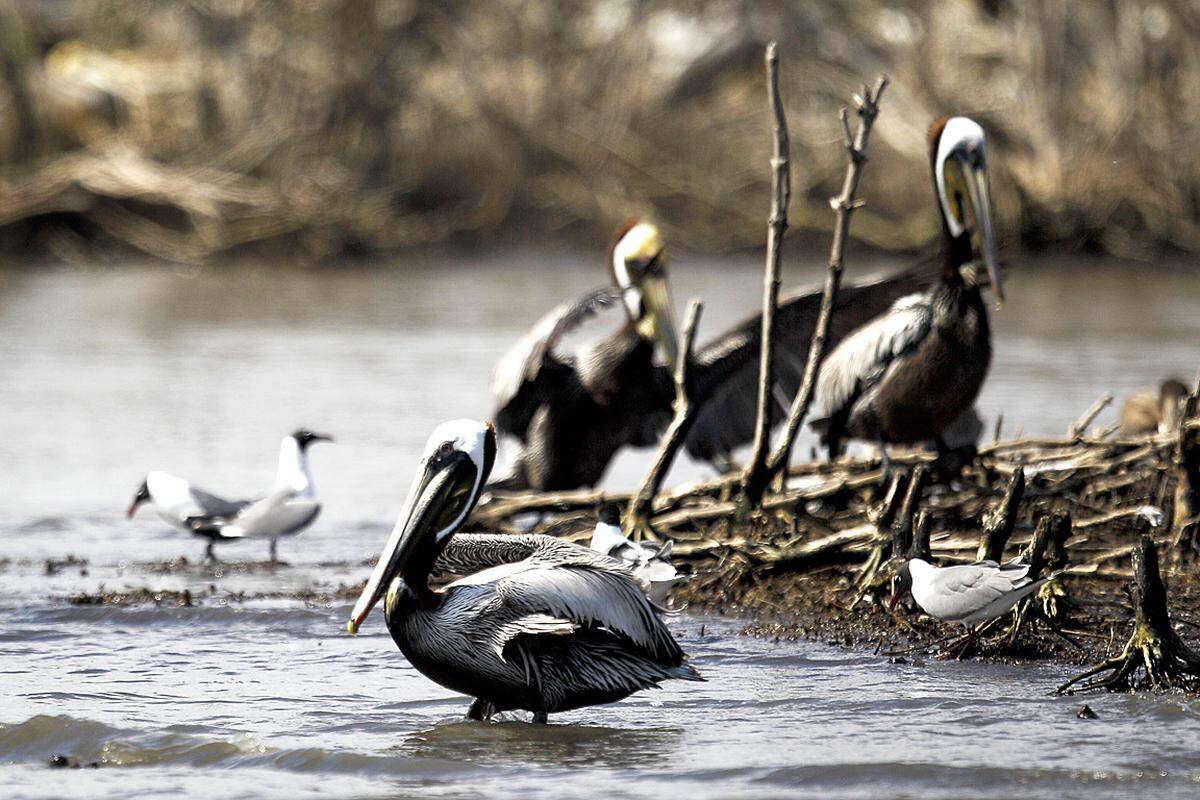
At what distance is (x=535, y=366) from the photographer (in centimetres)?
629

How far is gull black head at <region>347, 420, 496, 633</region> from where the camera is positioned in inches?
169

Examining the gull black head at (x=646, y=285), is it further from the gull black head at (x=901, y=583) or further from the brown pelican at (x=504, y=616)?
the brown pelican at (x=504, y=616)

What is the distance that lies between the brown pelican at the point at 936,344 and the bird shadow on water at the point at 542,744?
205cm

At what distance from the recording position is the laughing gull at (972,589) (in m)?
4.53

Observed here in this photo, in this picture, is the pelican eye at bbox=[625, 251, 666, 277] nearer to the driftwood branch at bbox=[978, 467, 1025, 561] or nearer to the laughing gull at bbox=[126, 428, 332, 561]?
the laughing gull at bbox=[126, 428, 332, 561]

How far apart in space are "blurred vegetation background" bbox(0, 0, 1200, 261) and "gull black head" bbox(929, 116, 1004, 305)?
11181 millimetres

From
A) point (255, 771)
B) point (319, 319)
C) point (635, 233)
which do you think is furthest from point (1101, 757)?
point (319, 319)

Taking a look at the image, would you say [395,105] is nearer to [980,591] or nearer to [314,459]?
[314,459]

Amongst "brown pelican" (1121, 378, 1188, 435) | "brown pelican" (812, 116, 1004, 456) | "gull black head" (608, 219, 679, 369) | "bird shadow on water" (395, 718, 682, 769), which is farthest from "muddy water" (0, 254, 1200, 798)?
"brown pelican" (1121, 378, 1188, 435)

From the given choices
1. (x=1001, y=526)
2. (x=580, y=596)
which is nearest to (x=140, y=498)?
(x=580, y=596)

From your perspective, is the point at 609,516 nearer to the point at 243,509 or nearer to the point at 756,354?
the point at 756,354

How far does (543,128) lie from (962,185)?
12957 millimetres

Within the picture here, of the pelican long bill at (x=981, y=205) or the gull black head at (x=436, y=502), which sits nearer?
the gull black head at (x=436, y=502)

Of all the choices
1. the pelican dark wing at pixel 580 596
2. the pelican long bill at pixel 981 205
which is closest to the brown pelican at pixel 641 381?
the pelican long bill at pixel 981 205
